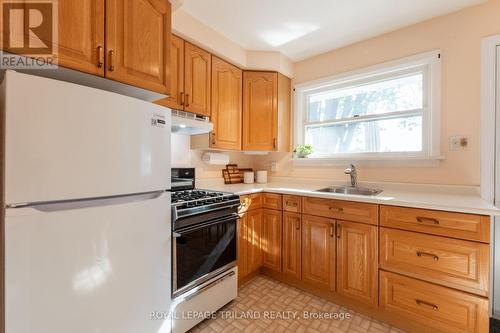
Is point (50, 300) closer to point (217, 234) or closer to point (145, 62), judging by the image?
point (217, 234)

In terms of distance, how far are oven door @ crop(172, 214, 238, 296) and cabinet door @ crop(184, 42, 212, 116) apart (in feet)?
3.41

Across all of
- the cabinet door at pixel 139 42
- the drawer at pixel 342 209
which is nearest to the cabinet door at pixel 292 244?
the drawer at pixel 342 209

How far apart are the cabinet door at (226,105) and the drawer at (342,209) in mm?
1002

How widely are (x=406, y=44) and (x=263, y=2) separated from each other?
55.0 inches

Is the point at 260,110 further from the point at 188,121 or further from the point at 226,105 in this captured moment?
the point at 188,121

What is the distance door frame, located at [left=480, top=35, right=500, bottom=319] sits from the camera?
1.70 metres

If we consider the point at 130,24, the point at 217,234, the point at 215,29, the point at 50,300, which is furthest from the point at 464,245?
the point at 215,29

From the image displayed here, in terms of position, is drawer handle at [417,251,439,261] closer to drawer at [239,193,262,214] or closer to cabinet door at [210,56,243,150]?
drawer at [239,193,262,214]

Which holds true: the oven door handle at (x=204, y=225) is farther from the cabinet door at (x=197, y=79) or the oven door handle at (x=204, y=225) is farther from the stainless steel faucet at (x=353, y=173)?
the stainless steel faucet at (x=353, y=173)

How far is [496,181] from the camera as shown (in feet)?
5.57

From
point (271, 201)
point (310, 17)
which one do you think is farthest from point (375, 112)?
point (271, 201)

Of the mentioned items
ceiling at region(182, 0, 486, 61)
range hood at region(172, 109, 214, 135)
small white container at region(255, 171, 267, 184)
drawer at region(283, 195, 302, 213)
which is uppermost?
ceiling at region(182, 0, 486, 61)

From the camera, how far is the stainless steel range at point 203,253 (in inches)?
56.7

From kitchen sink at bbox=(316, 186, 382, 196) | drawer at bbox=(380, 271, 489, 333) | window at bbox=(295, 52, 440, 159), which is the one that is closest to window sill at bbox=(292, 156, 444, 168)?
window at bbox=(295, 52, 440, 159)
